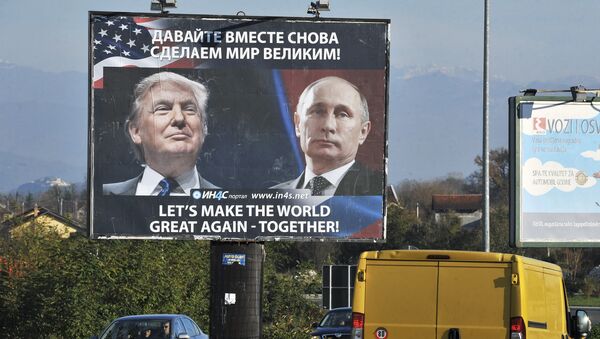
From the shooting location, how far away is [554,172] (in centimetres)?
2694

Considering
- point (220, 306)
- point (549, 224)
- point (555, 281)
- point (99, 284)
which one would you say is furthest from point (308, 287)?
point (555, 281)

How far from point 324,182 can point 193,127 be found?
2.48 metres

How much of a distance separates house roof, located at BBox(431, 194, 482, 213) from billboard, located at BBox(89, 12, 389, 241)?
273 ft

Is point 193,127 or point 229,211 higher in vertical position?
point 193,127

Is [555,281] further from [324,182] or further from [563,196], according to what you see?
[563,196]

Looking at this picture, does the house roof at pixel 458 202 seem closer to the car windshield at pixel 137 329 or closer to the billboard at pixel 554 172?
the billboard at pixel 554 172

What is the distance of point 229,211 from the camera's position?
23.0 m

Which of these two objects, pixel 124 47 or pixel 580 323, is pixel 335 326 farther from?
pixel 580 323

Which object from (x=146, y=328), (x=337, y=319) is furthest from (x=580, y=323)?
(x=337, y=319)

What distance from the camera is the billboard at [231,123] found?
2283cm

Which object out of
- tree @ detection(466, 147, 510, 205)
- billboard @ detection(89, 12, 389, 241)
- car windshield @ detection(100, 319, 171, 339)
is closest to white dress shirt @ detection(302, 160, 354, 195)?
billboard @ detection(89, 12, 389, 241)

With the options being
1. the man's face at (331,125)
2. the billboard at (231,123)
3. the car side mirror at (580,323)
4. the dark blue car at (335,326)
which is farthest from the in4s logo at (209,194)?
the car side mirror at (580,323)

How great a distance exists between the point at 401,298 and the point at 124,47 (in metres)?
9.28

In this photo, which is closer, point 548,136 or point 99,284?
point 548,136
